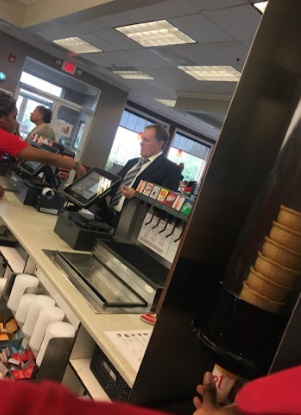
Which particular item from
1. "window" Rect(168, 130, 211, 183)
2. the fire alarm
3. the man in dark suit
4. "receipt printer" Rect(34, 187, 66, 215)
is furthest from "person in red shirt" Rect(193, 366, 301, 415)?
"window" Rect(168, 130, 211, 183)

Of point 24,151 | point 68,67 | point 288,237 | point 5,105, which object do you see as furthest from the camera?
point 68,67

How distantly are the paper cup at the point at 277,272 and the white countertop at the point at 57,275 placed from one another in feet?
1.72

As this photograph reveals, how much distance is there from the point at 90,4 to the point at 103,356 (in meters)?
3.79

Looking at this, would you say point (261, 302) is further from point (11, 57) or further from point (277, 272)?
point (11, 57)

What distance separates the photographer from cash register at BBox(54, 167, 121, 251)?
1980 mm

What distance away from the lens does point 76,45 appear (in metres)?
6.10

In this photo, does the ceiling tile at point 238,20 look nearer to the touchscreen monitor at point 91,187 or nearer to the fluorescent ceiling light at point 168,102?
the touchscreen monitor at point 91,187

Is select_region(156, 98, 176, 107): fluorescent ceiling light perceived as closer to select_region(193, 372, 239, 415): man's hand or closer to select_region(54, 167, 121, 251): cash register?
select_region(54, 167, 121, 251): cash register

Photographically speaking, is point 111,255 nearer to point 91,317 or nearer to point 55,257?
point 55,257

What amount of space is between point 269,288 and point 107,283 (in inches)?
36.0

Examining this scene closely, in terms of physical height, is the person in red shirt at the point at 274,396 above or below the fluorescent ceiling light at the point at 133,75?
below

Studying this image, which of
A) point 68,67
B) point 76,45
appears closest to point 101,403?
point 76,45

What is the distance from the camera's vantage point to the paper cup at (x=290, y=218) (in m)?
0.80

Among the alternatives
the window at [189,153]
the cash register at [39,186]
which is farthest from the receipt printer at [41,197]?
the window at [189,153]
